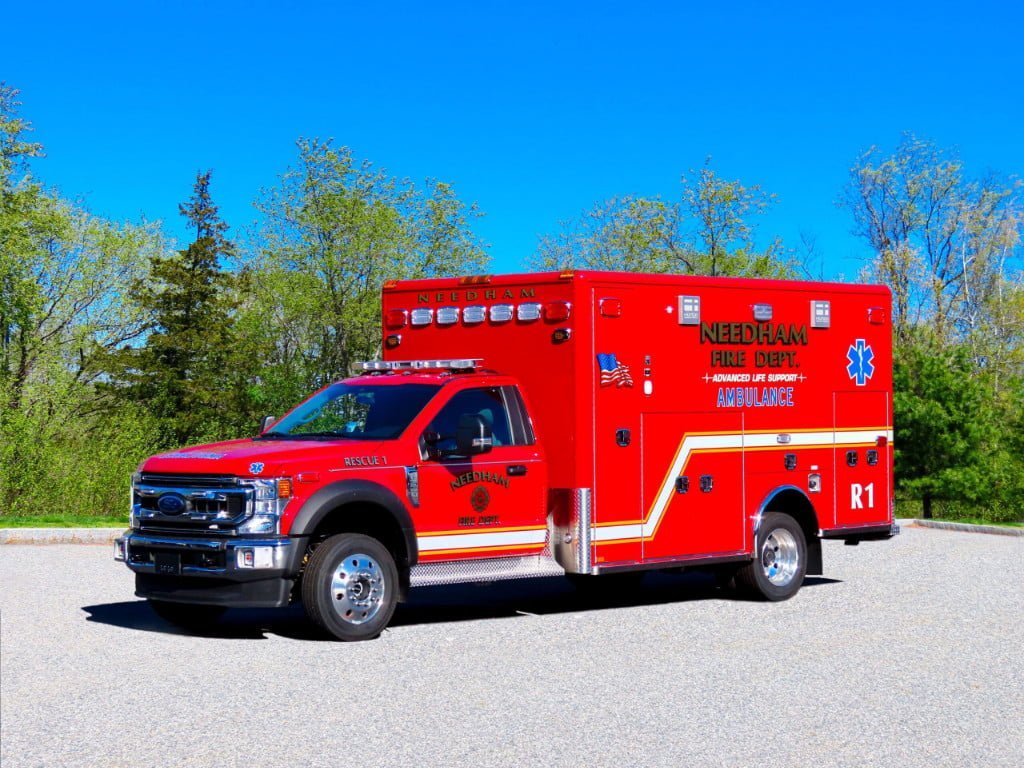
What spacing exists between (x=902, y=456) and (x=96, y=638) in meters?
20.1

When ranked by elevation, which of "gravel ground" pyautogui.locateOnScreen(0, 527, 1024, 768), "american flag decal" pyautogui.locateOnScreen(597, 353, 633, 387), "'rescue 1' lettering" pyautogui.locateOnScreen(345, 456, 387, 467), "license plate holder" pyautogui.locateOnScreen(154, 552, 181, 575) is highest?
"american flag decal" pyautogui.locateOnScreen(597, 353, 633, 387)

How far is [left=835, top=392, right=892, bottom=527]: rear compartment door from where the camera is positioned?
14898mm

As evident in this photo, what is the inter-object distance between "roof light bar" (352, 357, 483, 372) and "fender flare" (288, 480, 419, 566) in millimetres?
1741

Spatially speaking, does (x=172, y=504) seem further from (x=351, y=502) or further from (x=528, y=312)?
(x=528, y=312)

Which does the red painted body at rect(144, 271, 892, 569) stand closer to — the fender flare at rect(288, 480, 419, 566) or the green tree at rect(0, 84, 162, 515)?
the fender flare at rect(288, 480, 419, 566)

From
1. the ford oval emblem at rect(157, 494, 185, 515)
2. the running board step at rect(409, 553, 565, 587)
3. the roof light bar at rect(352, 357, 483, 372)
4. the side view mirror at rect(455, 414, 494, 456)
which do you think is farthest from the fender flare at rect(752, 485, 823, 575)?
the ford oval emblem at rect(157, 494, 185, 515)

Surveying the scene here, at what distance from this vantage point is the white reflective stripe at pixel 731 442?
13.1 meters

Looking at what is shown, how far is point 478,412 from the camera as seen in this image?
40.3 ft

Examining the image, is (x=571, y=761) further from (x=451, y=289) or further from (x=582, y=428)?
(x=451, y=289)

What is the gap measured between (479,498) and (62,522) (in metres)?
12.2

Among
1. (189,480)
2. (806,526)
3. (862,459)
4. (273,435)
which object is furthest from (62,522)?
(862,459)

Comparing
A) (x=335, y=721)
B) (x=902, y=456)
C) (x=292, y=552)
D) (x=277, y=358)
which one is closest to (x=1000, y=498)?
(x=902, y=456)

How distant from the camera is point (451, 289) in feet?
44.4

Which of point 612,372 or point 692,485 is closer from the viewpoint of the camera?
point 612,372
